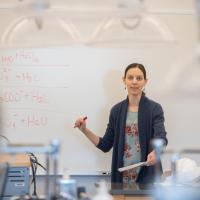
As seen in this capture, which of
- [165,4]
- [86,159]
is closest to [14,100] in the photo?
[86,159]

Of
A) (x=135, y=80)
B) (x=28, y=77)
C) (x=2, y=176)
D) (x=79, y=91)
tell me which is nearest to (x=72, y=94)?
(x=79, y=91)

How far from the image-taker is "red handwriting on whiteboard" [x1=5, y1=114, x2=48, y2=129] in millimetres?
3021

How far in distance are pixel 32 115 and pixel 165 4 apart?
3.90 ft

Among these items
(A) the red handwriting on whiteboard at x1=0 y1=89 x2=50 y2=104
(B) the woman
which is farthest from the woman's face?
(A) the red handwriting on whiteboard at x1=0 y1=89 x2=50 y2=104

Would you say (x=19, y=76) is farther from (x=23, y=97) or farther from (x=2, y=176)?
(x=2, y=176)

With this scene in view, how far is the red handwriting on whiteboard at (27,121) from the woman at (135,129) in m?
0.46

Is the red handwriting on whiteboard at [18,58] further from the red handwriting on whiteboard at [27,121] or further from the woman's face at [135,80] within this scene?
the woman's face at [135,80]

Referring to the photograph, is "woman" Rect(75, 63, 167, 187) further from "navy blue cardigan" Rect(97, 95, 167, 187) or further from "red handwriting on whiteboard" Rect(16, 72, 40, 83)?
"red handwriting on whiteboard" Rect(16, 72, 40, 83)

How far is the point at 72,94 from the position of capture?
3.04m

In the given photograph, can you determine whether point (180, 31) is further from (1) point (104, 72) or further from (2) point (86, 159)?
(2) point (86, 159)

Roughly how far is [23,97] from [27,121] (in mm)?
167

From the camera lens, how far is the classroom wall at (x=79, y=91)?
119 inches

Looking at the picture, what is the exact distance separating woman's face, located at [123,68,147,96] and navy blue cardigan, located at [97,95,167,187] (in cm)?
7

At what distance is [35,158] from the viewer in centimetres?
293
